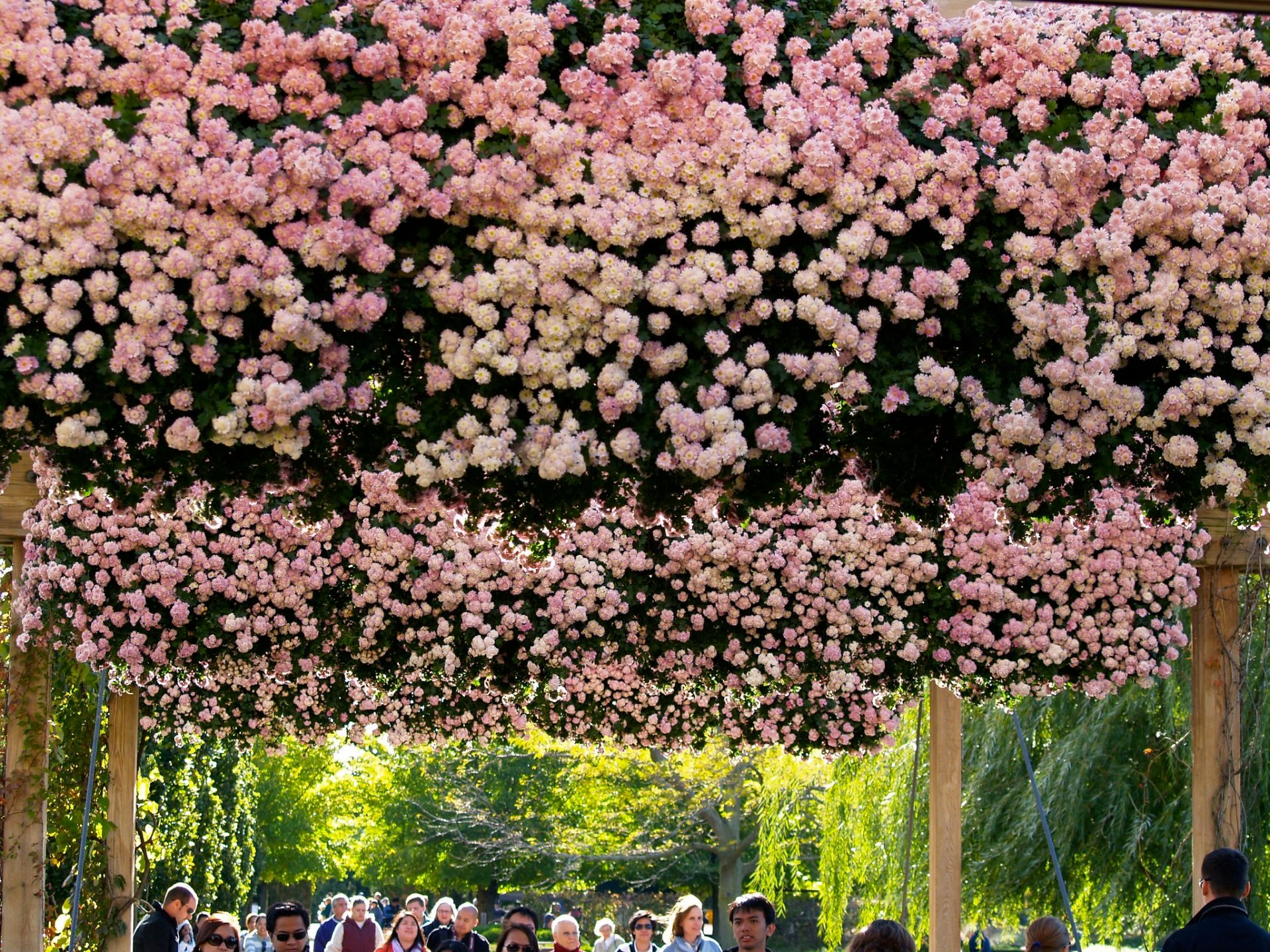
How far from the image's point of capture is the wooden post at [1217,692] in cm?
721

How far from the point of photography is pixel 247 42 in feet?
8.53

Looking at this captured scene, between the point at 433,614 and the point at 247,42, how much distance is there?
177 inches

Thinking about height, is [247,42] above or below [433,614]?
above

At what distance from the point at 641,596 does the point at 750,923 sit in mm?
2192

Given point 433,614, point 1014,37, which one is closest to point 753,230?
point 1014,37

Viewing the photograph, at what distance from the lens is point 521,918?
6.37 m

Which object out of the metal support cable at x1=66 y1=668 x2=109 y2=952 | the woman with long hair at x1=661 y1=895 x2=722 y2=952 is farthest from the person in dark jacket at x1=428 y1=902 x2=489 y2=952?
the metal support cable at x1=66 y1=668 x2=109 y2=952

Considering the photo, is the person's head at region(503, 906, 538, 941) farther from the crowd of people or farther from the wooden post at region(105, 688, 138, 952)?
the wooden post at region(105, 688, 138, 952)

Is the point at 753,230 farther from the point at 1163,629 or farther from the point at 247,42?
the point at 1163,629

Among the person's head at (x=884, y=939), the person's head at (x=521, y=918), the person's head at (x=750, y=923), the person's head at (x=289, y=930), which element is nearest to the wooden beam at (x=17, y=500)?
the person's head at (x=289, y=930)

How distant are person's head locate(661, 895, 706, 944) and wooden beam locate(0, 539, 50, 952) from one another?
3.22 meters

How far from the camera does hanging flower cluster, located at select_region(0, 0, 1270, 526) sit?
2.49 metres

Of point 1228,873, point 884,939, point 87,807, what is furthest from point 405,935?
point 1228,873

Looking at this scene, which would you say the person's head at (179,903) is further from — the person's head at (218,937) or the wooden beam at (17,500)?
the person's head at (218,937)
